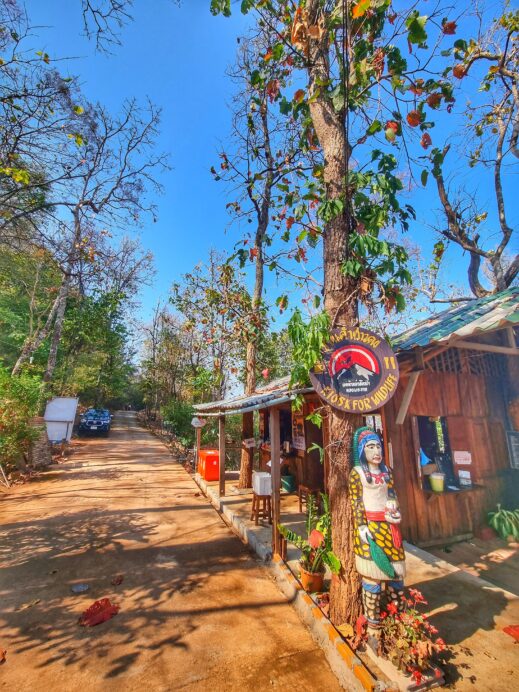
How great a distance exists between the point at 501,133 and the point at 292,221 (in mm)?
9438

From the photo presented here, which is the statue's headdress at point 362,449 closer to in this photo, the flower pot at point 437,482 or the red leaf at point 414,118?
the flower pot at point 437,482

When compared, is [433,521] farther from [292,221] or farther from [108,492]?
[108,492]

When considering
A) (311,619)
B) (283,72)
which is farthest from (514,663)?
(283,72)

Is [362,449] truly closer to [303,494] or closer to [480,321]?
[480,321]

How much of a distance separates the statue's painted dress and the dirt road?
42.4 inches

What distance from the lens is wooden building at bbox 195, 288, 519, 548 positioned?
5.41 m

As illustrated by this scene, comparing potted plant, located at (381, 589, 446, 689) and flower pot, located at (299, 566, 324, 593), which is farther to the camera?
flower pot, located at (299, 566, 324, 593)

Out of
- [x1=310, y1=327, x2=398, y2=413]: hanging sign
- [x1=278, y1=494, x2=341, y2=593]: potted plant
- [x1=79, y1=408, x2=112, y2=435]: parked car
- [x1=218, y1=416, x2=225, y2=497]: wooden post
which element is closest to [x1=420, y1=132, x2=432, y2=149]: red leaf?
[x1=310, y1=327, x2=398, y2=413]: hanging sign

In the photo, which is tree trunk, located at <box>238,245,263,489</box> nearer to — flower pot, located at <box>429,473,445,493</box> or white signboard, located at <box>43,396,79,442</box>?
flower pot, located at <box>429,473,445,493</box>

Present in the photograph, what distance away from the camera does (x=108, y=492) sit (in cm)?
942

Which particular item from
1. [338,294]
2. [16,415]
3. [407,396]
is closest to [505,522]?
[407,396]

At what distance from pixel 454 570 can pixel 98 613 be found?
473cm

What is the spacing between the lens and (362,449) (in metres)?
3.23

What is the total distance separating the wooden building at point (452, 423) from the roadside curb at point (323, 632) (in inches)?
20.1
